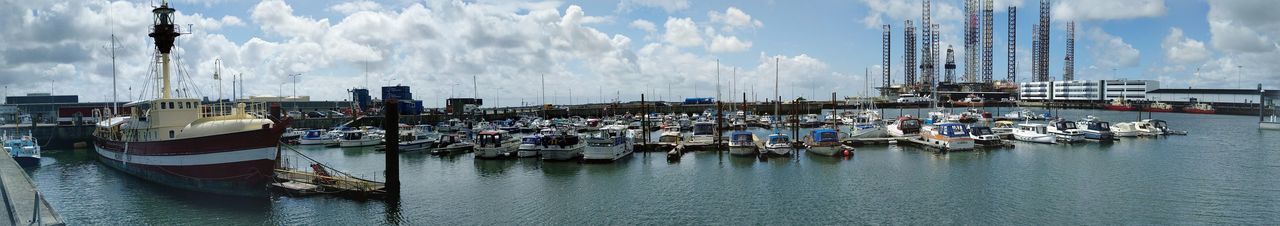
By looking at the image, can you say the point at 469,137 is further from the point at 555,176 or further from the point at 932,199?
the point at 932,199

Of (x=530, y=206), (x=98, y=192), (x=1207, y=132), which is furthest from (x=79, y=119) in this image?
(x=1207, y=132)

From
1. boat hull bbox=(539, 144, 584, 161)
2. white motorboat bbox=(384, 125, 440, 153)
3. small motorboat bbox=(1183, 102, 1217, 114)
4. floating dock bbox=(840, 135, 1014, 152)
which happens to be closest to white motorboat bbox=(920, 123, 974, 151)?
floating dock bbox=(840, 135, 1014, 152)

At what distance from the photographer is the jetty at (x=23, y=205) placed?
14742mm

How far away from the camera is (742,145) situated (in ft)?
155

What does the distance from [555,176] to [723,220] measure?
14.0 meters

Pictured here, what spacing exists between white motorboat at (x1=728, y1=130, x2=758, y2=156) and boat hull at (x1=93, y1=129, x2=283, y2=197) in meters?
26.8

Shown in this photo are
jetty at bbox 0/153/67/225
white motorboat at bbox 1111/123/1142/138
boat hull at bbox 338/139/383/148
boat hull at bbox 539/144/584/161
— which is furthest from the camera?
white motorboat at bbox 1111/123/1142/138

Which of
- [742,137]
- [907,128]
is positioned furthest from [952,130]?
[742,137]

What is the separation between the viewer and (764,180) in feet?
120

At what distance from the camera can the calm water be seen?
26922 millimetres

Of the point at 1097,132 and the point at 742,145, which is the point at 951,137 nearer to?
the point at 742,145

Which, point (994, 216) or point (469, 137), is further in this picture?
point (469, 137)

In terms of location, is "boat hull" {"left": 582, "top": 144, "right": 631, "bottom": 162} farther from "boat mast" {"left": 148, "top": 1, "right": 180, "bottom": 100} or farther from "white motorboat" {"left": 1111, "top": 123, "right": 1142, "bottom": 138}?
"white motorboat" {"left": 1111, "top": 123, "right": 1142, "bottom": 138}

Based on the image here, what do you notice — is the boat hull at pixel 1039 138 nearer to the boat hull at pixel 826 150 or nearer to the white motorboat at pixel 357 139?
the boat hull at pixel 826 150
